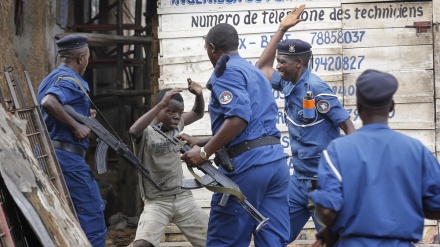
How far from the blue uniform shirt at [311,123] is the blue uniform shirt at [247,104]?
67 cm

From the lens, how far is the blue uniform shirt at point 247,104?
19.6 ft

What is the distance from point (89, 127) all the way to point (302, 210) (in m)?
1.90

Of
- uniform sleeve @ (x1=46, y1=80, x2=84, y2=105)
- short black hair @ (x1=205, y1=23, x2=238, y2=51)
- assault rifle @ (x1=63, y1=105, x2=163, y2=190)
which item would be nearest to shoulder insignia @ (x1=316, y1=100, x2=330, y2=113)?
short black hair @ (x1=205, y1=23, x2=238, y2=51)

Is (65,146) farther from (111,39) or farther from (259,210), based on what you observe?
(111,39)

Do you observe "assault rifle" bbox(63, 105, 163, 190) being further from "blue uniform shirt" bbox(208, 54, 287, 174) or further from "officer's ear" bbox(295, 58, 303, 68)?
"officer's ear" bbox(295, 58, 303, 68)

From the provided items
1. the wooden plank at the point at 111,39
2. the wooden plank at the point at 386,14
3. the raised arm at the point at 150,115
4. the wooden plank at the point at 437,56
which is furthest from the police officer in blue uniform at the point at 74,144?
the wooden plank at the point at 111,39

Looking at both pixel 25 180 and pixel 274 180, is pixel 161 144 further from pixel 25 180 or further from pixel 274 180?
pixel 25 180

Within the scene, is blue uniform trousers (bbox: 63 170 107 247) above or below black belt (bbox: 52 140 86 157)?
below

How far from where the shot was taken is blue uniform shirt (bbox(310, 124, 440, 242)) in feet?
13.0

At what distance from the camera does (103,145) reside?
23.8 ft

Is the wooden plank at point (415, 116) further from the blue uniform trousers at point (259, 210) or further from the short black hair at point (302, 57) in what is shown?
the blue uniform trousers at point (259, 210)

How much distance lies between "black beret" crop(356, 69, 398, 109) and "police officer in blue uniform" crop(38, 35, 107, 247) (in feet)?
10.6

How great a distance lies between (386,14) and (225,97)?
336 cm

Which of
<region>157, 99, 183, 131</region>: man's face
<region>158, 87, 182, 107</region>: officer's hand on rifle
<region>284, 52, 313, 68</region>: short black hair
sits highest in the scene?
<region>284, 52, 313, 68</region>: short black hair
